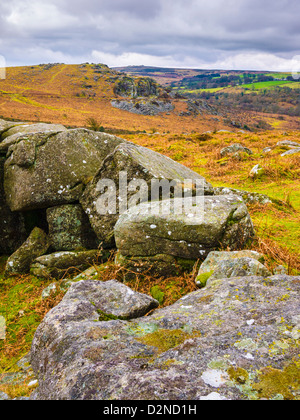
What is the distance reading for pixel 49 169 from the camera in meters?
8.81

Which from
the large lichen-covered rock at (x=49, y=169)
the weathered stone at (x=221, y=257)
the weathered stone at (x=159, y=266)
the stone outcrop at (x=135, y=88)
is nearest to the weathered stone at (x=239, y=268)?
the weathered stone at (x=221, y=257)

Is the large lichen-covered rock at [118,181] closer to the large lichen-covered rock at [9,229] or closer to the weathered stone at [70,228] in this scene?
the weathered stone at [70,228]

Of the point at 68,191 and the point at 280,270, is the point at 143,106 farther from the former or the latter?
the point at 280,270

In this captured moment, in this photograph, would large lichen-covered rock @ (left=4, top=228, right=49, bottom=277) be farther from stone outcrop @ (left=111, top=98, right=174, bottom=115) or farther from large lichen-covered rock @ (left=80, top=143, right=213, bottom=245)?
stone outcrop @ (left=111, top=98, right=174, bottom=115)

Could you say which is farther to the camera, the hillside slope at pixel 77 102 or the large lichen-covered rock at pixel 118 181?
the hillside slope at pixel 77 102

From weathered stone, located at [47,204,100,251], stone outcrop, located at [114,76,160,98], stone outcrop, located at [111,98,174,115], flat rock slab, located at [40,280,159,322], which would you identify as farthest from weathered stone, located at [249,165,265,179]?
stone outcrop, located at [114,76,160,98]

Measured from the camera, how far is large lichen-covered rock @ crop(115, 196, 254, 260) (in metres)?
6.29

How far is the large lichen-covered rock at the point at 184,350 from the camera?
2322mm

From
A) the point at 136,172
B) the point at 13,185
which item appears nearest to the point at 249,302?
the point at 136,172

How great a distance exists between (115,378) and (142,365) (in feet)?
1.06

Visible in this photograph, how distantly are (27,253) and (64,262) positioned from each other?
4.99ft

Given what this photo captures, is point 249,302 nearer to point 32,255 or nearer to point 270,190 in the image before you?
point 32,255

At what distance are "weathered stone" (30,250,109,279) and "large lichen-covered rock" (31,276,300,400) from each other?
4480mm

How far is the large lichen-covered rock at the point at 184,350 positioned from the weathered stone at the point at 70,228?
5167 millimetres
